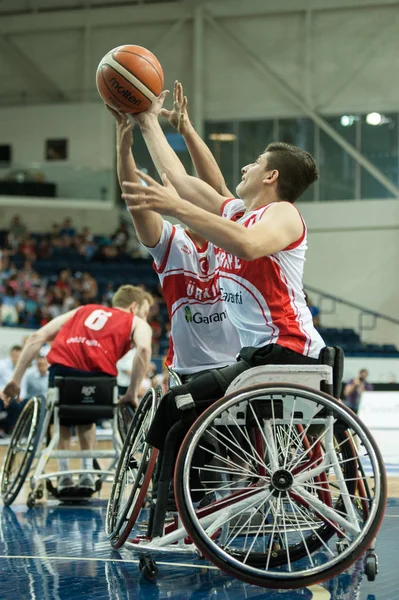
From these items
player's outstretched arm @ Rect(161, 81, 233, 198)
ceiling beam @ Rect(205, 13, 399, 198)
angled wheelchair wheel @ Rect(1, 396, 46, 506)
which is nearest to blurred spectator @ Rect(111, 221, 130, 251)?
ceiling beam @ Rect(205, 13, 399, 198)

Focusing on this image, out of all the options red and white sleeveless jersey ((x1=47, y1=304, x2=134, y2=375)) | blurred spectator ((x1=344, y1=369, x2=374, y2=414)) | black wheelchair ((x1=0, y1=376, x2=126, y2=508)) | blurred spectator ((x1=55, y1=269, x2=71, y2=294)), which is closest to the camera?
black wheelchair ((x1=0, y1=376, x2=126, y2=508))

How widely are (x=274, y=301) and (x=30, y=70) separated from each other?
2139 centimetres

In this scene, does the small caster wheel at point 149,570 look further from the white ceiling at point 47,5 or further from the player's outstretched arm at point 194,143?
the white ceiling at point 47,5

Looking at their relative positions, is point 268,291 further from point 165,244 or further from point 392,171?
point 392,171

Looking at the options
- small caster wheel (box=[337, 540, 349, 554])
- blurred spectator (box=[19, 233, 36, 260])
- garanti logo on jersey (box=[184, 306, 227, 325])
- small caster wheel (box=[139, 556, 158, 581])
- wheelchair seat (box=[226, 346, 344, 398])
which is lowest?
small caster wheel (box=[139, 556, 158, 581])

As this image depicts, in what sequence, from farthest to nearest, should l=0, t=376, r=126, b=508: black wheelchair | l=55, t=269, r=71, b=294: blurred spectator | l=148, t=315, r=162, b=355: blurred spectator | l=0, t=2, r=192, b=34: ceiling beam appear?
l=0, t=2, r=192, b=34: ceiling beam
l=55, t=269, r=71, b=294: blurred spectator
l=148, t=315, r=162, b=355: blurred spectator
l=0, t=376, r=126, b=508: black wheelchair

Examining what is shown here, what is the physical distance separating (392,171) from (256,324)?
18.6 meters

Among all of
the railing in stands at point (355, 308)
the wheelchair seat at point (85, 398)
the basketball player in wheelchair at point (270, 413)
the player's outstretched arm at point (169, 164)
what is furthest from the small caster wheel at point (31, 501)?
the railing in stands at point (355, 308)

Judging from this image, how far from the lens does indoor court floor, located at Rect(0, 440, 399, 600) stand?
11.0ft

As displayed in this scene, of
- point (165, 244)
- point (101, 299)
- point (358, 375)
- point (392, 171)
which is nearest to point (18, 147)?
point (101, 299)

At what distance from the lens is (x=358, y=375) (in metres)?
16.2

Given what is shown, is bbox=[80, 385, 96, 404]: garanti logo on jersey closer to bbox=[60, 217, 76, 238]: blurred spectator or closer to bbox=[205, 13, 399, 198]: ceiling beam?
bbox=[60, 217, 76, 238]: blurred spectator

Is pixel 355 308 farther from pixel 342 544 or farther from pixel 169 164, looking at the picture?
pixel 342 544

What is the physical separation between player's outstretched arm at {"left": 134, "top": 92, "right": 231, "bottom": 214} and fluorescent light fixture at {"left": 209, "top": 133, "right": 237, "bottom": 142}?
18.5 metres
